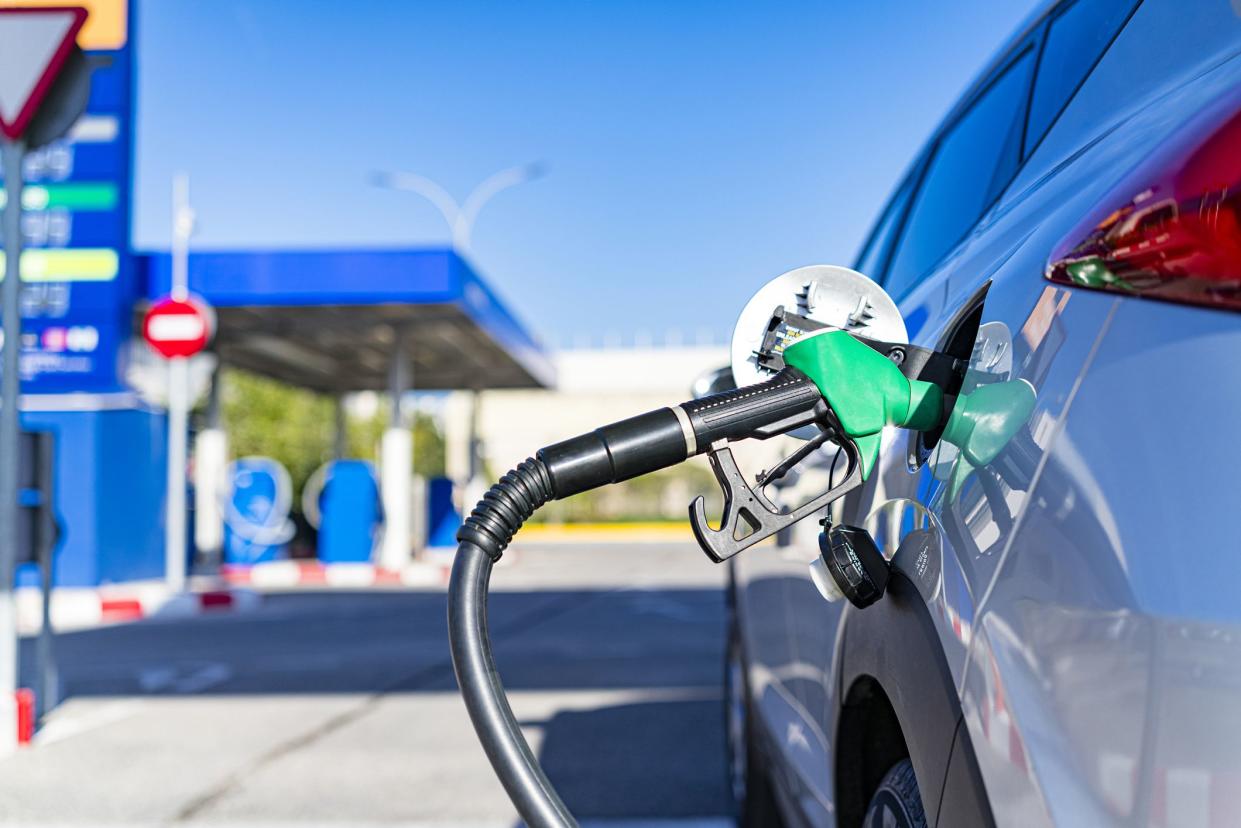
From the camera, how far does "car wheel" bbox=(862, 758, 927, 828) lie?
1.41 m

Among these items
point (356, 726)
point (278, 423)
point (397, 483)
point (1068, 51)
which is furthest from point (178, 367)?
point (278, 423)

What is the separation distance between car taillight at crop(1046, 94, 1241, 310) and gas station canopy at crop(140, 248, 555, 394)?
16.5m

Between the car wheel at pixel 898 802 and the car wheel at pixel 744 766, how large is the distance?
197 centimetres

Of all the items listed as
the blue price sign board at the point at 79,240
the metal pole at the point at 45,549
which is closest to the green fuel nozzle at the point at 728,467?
the metal pole at the point at 45,549

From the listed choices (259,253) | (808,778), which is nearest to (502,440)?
(259,253)

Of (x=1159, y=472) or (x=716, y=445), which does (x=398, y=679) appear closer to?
(x=716, y=445)

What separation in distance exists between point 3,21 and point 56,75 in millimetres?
313

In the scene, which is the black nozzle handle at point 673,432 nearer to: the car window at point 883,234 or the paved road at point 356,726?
the car window at point 883,234

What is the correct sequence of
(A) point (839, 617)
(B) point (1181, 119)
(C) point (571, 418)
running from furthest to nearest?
(C) point (571, 418), (A) point (839, 617), (B) point (1181, 119)

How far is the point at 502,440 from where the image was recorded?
208 feet

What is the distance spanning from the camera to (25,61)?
19.7ft

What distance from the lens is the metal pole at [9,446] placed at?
18.8 ft

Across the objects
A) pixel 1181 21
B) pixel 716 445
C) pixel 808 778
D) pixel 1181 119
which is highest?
pixel 1181 21

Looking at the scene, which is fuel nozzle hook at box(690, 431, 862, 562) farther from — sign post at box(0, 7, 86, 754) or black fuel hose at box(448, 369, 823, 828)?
sign post at box(0, 7, 86, 754)
